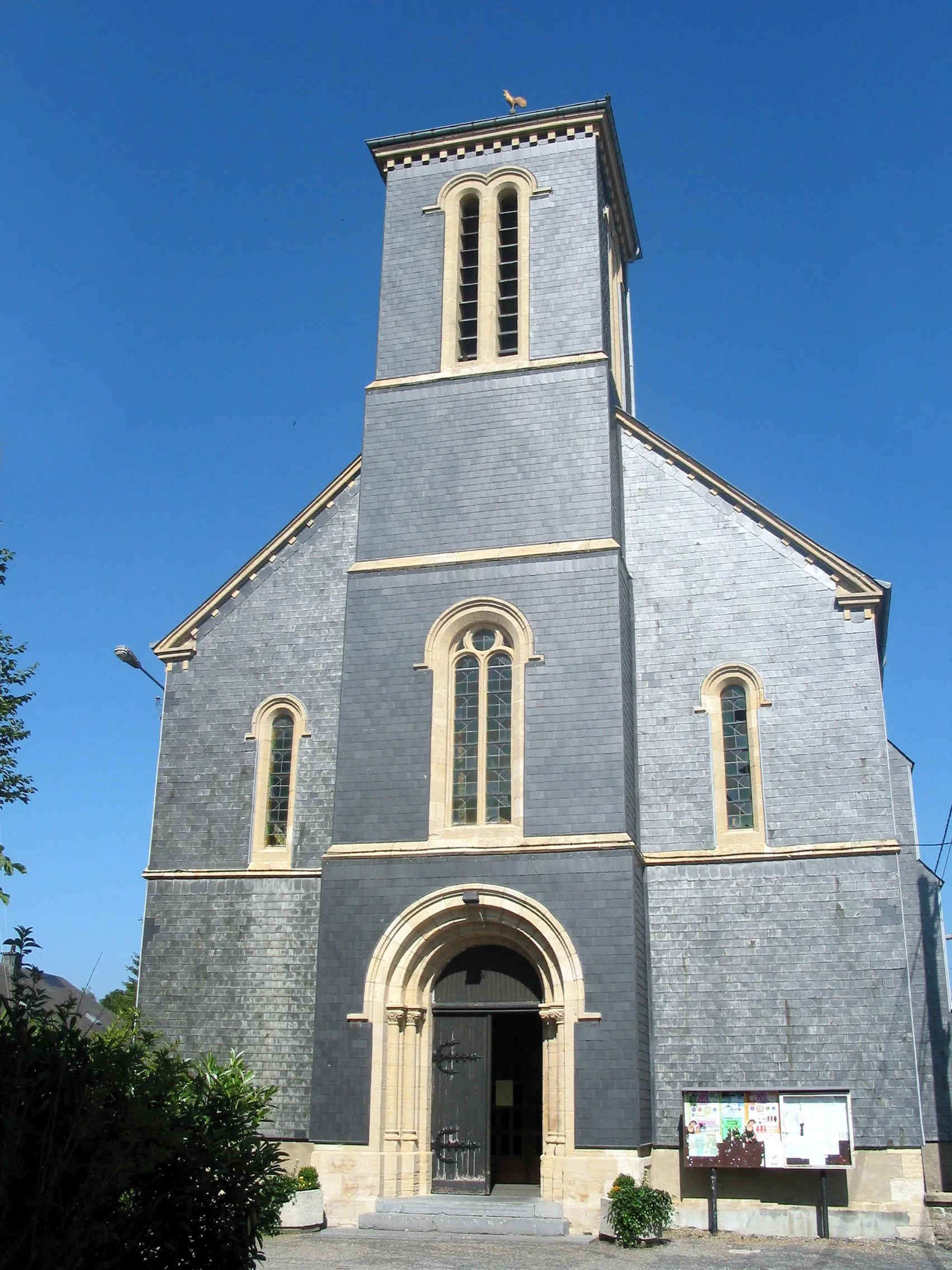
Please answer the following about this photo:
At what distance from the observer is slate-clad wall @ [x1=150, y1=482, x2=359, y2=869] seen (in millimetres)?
21000

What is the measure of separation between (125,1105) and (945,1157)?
1841 cm

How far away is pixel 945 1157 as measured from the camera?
70.7 ft

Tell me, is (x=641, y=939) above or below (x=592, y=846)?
below

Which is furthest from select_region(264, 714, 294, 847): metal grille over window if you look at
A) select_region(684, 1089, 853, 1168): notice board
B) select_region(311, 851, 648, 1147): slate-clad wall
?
select_region(684, 1089, 853, 1168): notice board

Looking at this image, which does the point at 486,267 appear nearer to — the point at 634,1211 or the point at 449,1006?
the point at 449,1006

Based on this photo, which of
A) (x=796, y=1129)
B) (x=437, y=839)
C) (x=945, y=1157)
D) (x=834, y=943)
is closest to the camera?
(x=796, y=1129)

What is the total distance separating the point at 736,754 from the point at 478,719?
4.15 metres

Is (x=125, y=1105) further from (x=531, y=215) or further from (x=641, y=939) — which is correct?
(x=531, y=215)

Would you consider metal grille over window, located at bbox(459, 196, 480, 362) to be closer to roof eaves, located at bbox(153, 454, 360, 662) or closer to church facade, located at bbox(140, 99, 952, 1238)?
church facade, located at bbox(140, 99, 952, 1238)

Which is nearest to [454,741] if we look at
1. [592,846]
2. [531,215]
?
[592,846]

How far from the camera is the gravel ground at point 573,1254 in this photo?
14.5m

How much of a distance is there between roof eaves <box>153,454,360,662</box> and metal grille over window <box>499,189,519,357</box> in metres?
3.59

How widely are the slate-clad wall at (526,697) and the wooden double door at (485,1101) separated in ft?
10.3

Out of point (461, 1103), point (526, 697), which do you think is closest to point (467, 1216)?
point (461, 1103)
